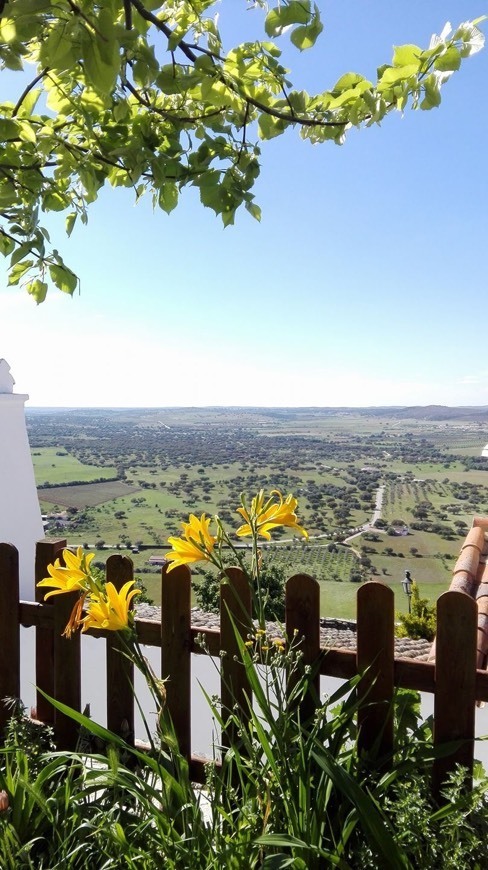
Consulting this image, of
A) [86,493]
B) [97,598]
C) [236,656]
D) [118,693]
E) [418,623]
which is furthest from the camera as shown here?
[86,493]

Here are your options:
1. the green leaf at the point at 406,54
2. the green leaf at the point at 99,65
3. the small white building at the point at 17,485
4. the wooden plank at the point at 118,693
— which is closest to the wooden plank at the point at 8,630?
the wooden plank at the point at 118,693

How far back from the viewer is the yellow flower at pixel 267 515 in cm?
126

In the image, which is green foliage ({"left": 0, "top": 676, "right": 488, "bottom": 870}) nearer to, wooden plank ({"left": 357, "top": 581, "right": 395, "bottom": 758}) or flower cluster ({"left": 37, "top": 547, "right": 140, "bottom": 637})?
wooden plank ({"left": 357, "top": 581, "right": 395, "bottom": 758})

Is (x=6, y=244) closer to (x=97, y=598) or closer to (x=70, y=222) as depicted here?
(x=70, y=222)

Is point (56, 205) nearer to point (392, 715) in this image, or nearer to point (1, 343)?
point (392, 715)

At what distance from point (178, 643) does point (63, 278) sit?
133 cm

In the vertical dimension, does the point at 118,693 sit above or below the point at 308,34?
below

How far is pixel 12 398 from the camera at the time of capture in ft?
19.2

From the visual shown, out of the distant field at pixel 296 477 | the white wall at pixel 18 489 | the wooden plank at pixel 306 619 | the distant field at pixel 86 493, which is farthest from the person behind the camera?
the distant field at pixel 296 477

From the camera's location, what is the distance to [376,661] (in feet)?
5.06

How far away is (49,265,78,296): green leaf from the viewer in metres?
1.97

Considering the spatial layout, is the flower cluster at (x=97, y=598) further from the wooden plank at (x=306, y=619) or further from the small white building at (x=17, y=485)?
the small white building at (x=17, y=485)

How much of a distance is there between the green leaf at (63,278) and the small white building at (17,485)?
419 cm

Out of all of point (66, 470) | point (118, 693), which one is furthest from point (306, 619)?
point (66, 470)
